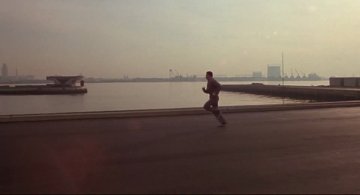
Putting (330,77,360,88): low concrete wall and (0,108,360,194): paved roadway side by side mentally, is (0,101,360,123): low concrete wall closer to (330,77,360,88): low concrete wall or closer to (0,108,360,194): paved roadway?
(0,108,360,194): paved roadway

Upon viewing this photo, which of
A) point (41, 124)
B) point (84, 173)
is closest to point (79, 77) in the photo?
point (41, 124)

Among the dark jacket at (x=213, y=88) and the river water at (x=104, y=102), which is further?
the river water at (x=104, y=102)

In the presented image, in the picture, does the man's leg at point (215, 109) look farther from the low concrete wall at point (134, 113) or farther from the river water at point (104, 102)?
the river water at point (104, 102)

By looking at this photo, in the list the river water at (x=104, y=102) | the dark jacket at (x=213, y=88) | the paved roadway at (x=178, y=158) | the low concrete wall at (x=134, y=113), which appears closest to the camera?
the paved roadway at (x=178, y=158)

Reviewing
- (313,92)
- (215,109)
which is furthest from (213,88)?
(313,92)

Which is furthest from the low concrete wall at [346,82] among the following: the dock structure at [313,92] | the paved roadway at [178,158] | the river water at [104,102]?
the paved roadway at [178,158]

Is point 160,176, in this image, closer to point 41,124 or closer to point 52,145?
point 52,145

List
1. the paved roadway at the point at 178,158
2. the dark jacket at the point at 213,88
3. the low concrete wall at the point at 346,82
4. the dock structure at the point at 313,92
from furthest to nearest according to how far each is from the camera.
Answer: the low concrete wall at the point at 346,82, the dock structure at the point at 313,92, the dark jacket at the point at 213,88, the paved roadway at the point at 178,158

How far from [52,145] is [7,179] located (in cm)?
327

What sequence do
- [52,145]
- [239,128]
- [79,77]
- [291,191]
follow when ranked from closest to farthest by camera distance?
[291,191] < [52,145] < [239,128] < [79,77]

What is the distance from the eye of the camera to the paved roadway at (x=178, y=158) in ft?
21.7

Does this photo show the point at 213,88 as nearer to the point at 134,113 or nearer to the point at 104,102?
the point at 134,113

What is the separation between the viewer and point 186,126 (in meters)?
14.1

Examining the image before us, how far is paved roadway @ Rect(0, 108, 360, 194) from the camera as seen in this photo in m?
6.61
